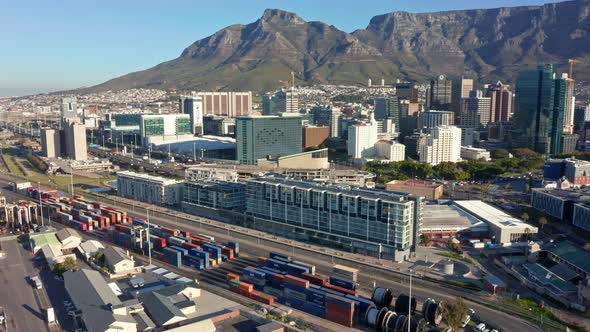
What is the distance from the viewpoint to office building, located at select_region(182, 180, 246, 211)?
1271 inches

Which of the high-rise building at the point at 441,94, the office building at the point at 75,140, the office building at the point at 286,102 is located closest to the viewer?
the office building at the point at 75,140

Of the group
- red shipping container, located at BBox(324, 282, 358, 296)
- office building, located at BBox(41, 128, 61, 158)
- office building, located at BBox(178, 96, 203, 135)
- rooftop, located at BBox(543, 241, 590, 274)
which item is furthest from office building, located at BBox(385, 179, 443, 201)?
office building, located at BBox(178, 96, 203, 135)

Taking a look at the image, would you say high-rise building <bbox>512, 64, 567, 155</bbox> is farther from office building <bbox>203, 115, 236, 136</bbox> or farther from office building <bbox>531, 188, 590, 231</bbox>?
office building <bbox>203, 115, 236, 136</bbox>

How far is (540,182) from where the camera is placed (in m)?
45.3

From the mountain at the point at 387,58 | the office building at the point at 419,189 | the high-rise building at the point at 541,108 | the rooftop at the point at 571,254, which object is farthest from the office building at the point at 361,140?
the mountain at the point at 387,58

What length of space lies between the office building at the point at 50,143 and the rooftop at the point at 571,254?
184 ft

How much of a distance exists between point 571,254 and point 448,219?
7.76 m

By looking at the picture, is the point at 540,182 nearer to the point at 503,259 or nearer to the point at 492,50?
the point at 503,259

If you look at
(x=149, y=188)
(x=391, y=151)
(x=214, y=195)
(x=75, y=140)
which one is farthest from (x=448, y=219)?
(x=75, y=140)

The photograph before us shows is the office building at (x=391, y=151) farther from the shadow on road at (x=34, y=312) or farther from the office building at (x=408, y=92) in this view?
the shadow on road at (x=34, y=312)

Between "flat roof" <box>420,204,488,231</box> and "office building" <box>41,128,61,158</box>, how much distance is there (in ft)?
158

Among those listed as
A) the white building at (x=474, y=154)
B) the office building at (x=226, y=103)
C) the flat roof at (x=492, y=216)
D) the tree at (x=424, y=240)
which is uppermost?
the office building at (x=226, y=103)

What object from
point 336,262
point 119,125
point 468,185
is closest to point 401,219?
point 336,262

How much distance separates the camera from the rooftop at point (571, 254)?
882 inches
